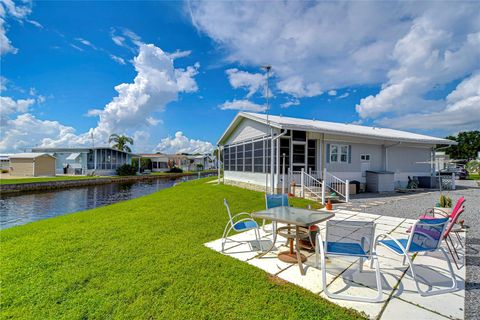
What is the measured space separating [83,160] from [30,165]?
5.71 meters

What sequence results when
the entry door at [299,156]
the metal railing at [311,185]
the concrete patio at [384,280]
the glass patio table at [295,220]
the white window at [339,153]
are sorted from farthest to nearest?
the white window at [339,153], the entry door at [299,156], the metal railing at [311,185], the glass patio table at [295,220], the concrete patio at [384,280]

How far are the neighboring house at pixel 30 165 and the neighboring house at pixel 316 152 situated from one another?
90.1 feet

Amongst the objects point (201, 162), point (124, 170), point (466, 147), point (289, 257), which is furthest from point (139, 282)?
point (466, 147)

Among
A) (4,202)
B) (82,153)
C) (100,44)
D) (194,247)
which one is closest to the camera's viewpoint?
(194,247)

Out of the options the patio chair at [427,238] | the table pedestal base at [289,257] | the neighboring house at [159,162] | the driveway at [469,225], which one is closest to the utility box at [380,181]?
the driveway at [469,225]

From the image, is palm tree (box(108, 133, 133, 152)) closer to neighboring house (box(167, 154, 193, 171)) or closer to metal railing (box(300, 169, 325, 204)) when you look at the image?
neighboring house (box(167, 154, 193, 171))

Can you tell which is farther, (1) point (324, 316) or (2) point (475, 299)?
(2) point (475, 299)

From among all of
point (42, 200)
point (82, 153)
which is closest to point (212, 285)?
point (42, 200)

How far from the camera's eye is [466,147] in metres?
51.7

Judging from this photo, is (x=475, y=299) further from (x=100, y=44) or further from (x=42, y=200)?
(x=42, y=200)

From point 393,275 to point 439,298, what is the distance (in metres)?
0.61

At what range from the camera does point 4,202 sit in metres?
14.0

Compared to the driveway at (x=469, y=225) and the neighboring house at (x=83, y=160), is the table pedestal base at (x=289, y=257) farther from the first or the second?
the neighboring house at (x=83, y=160)

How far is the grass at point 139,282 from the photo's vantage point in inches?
98.9
